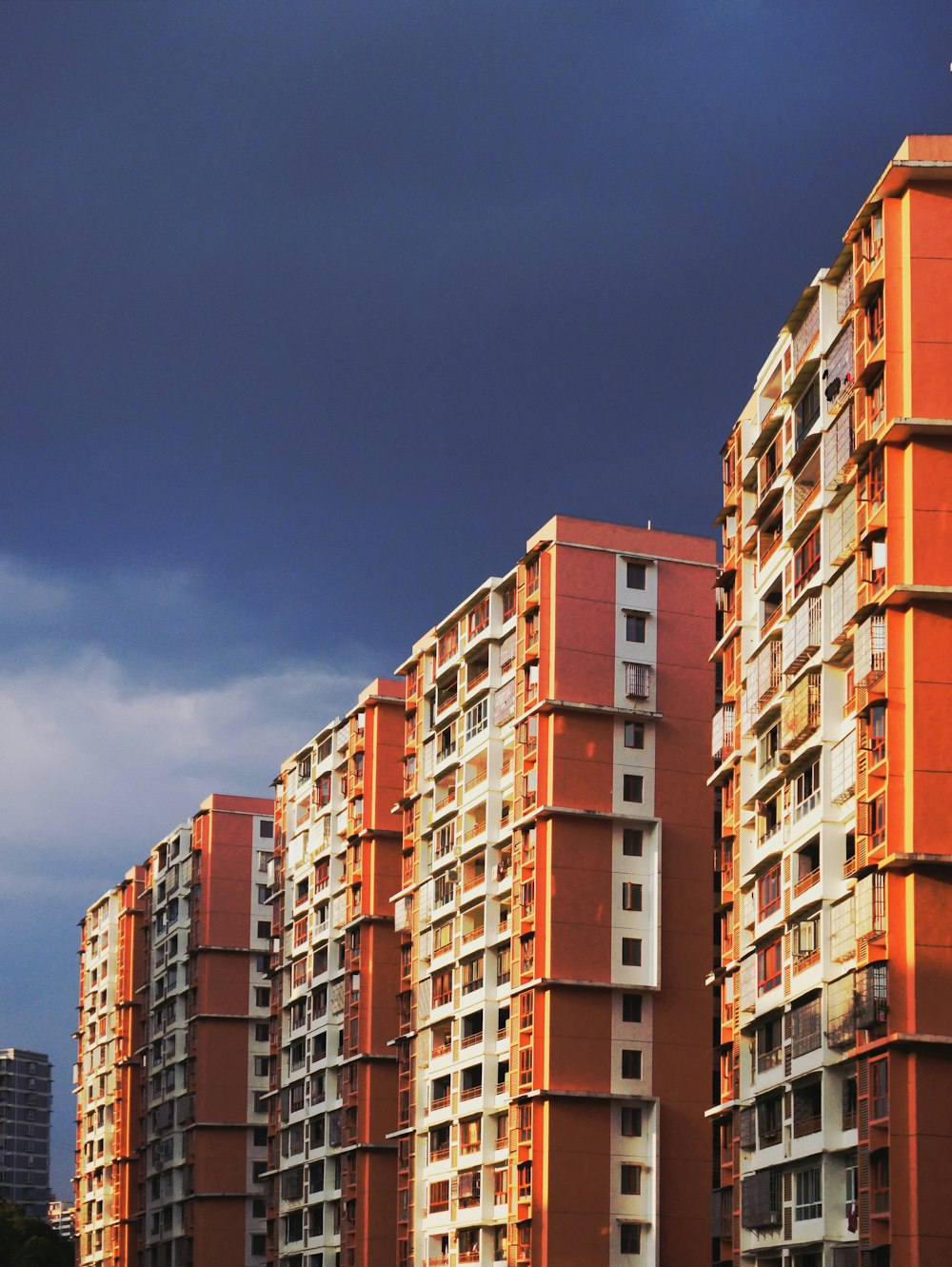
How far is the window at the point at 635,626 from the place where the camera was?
7825cm

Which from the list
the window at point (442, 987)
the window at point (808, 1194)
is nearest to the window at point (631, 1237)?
the window at point (442, 987)

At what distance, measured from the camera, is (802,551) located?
194ft

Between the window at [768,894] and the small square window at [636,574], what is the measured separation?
2040 cm

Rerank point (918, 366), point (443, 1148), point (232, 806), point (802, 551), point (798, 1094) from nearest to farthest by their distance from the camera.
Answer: point (918, 366) → point (798, 1094) → point (802, 551) → point (443, 1148) → point (232, 806)

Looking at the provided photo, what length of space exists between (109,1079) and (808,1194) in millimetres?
90149

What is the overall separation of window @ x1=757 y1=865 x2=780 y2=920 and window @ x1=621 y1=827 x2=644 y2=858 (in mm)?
16060

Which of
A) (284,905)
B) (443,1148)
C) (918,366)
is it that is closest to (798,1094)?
(918,366)

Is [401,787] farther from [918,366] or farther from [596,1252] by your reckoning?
[918,366]

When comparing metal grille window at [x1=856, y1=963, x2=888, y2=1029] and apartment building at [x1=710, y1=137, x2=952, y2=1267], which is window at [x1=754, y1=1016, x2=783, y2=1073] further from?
metal grille window at [x1=856, y1=963, x2=888, y2=1029]

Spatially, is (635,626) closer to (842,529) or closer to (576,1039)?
(576,1039)

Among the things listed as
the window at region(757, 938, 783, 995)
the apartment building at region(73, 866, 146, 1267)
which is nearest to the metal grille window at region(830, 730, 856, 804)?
the window at region(757, 938, 783, 995)

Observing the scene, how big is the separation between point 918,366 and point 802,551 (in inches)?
380

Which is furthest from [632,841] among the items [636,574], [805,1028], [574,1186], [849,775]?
[849,775]

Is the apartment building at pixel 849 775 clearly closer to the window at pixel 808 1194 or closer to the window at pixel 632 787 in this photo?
the window at pixel 808 1194
